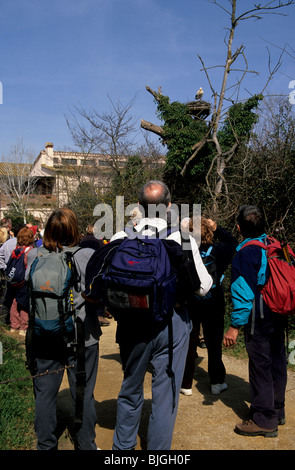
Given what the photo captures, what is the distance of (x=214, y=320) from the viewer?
4.04 meters

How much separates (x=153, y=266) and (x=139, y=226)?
15.7 inches

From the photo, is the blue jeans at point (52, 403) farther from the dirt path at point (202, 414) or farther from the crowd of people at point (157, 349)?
the dirt path at point (202, 414)

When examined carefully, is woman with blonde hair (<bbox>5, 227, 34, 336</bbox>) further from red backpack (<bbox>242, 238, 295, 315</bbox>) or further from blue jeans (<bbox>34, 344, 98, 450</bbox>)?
red backpack (<bbox>242, 238, 295, 315</bbox>)

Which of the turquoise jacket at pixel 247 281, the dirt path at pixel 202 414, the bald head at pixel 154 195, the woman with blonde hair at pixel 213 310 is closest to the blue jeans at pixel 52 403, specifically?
the dirt path at pixel 202 414

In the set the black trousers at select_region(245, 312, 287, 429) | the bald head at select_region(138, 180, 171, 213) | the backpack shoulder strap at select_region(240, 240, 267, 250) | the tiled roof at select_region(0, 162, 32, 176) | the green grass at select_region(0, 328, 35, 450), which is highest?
the tiled roof at select_region(0, 162, 32, 176)

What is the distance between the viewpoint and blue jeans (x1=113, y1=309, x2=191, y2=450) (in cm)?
231

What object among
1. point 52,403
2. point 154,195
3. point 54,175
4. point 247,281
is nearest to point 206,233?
point 247,281

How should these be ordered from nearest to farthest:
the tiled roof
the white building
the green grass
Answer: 1. the green grass
2. the white building
3. the tiled roof

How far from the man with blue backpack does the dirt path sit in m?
0.83

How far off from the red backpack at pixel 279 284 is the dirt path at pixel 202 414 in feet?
3.70

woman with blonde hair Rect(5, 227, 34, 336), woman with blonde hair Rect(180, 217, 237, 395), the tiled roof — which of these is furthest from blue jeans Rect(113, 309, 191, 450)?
the tiled roof
